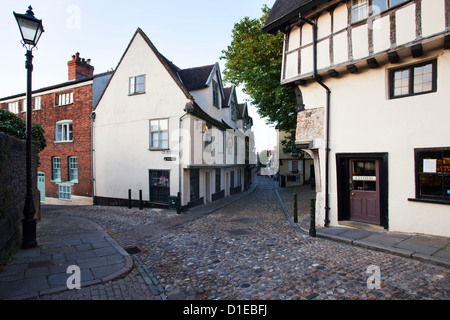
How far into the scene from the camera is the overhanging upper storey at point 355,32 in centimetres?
653

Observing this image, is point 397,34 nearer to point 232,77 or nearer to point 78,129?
point 232,77

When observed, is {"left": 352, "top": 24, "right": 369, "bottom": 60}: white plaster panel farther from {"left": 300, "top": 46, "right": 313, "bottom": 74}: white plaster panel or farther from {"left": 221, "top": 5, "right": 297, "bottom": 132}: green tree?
{"left": 221, "top": 5, "right": 297, "bottom": 132}: green tree

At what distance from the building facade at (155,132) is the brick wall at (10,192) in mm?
6936

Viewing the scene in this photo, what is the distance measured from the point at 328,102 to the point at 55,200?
22.2 m

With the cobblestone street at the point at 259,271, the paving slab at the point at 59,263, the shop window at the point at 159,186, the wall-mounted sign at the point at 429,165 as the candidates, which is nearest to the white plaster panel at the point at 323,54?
the wall-mounted sign at the point at 429,165

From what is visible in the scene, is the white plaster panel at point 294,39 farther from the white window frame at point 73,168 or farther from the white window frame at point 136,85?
the white window frame at point 73,168

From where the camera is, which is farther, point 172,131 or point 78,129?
point 78,129

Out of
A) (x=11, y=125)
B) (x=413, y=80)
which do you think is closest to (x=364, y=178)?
(x=413, y=80)

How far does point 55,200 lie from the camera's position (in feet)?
66.9

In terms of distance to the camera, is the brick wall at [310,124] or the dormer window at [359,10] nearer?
the dormer window at [359,10]

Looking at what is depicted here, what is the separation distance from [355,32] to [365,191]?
17.3ft

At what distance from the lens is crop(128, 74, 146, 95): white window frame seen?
15.0 meters

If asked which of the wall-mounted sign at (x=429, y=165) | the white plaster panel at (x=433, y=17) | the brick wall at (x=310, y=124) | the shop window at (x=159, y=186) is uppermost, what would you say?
the white plaster panel at (x=433, y=17)
